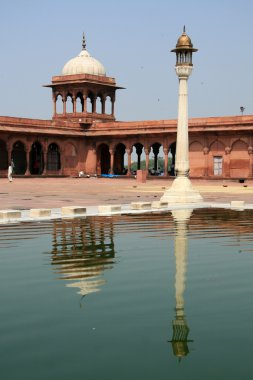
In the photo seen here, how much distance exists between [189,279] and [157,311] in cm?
167

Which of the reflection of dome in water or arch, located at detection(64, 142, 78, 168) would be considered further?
arch, located at detection(64, 142, 78, 168)

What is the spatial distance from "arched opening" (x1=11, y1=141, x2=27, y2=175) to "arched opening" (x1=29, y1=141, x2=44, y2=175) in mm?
893

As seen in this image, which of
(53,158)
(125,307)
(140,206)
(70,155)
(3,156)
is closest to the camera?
(125,307)

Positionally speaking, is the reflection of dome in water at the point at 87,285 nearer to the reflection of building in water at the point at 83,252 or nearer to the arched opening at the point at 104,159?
the reflection of building in water at the point at 83,252

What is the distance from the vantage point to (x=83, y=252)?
→ 10.2 m

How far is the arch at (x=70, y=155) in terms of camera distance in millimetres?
48594

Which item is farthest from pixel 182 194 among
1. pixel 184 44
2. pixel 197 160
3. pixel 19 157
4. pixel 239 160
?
pixel 19 157

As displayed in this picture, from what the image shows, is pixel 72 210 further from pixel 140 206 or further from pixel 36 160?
pixel 36 160

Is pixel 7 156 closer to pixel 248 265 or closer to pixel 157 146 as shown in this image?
pixel 157 146

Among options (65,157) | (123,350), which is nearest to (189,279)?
(123,350)

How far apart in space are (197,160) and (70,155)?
9.63 meters

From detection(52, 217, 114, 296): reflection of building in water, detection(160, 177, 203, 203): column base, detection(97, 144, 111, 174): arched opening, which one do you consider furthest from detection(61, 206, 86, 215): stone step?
detection(97, 144, 111, 174): arched opening

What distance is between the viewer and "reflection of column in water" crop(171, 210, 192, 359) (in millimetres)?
5242

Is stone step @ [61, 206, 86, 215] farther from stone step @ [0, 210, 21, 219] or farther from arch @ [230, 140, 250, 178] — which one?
arch @ [230, 140, 250, 178]
